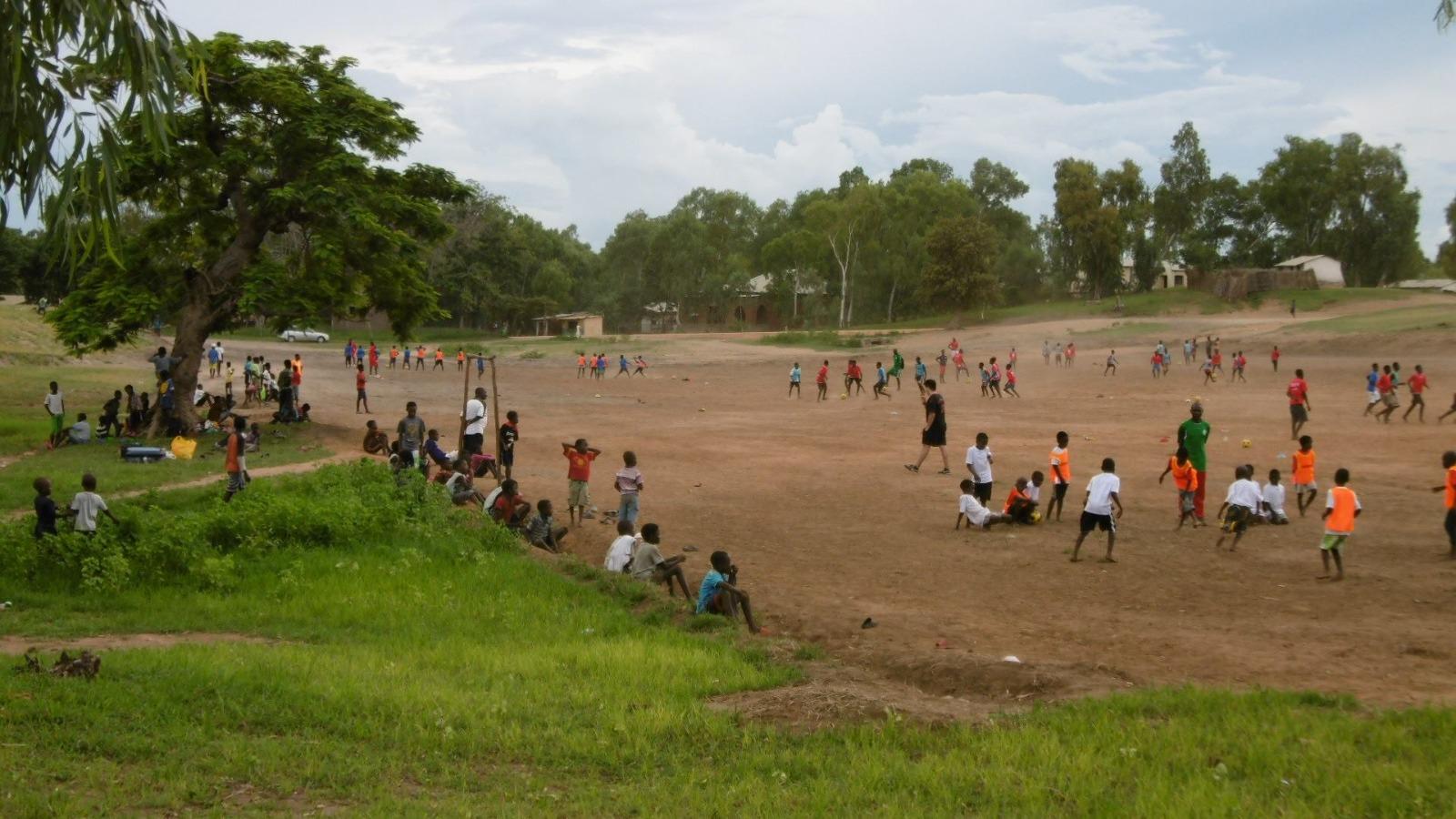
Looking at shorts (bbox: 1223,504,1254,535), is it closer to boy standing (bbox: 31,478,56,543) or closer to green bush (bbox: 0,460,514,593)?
green bush (bbox: 0,460,514,593)

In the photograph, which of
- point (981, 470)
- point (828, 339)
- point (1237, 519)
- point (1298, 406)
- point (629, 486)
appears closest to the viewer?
point (1237, 519)

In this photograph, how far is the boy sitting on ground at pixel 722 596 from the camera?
1170 cm

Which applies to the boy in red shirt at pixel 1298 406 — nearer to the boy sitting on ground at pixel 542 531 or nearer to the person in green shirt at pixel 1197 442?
the person in green shirt at pixel 1197 442

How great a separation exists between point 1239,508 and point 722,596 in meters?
7.83

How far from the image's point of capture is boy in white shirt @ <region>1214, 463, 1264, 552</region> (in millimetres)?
15438

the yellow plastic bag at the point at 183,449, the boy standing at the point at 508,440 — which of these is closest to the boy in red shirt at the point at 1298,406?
the boy standing at the point at 508,440

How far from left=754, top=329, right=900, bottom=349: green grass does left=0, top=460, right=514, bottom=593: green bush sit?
54267 mm

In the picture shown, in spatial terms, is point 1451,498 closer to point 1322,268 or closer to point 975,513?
point 975,513

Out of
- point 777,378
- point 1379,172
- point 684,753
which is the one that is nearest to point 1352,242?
point 1379,172

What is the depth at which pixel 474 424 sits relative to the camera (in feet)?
69.7

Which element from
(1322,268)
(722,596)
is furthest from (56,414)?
(1322,268)

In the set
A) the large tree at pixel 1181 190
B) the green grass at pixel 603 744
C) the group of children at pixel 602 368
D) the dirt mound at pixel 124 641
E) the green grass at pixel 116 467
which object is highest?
the large tree at pixel 1181 190

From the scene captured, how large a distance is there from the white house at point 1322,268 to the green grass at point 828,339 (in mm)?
29133

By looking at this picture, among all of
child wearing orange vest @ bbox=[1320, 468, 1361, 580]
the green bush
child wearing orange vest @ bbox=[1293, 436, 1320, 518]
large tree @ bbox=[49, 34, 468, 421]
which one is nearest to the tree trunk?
large tree @ bbox=[49, 34, 468, 421]
